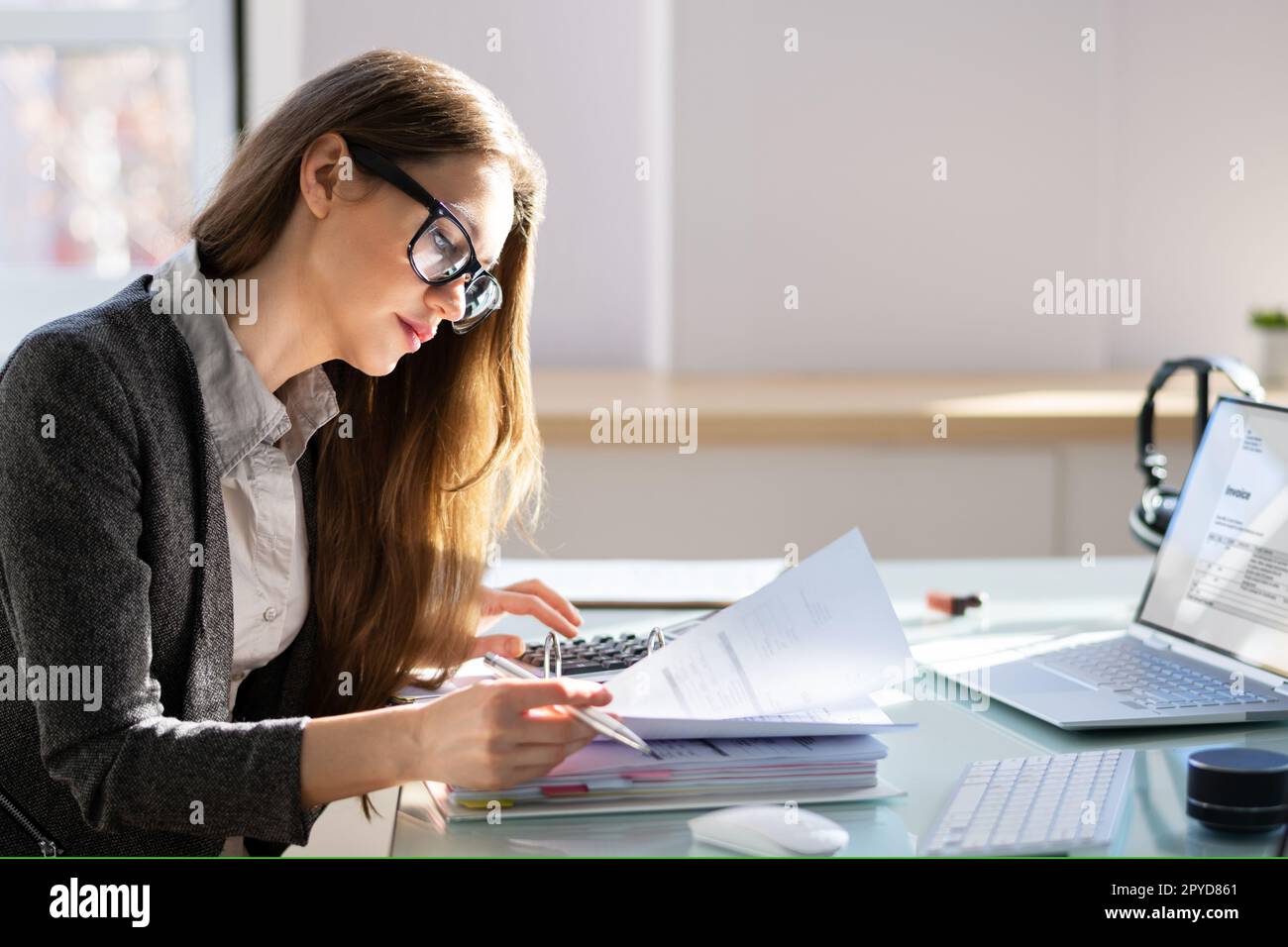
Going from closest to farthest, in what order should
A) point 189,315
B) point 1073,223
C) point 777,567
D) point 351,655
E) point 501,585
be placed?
point 189,315
point 351,655
point 501,585
point 777,567
point 1073,223

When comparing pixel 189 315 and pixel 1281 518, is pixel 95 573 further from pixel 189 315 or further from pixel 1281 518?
pixel 1281 518

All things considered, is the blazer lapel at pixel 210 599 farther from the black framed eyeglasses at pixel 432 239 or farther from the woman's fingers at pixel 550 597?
the woman's fingers at pixel 550 597

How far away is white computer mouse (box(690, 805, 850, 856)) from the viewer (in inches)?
33.7

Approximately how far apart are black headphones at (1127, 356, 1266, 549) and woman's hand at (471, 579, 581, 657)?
623mm

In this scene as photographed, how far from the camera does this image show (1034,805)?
918 millimetres

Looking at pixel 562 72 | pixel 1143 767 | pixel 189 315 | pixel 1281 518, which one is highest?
pixel 562 72

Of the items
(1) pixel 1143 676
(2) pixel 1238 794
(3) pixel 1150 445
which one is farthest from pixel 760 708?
(3) pixel 1150 445

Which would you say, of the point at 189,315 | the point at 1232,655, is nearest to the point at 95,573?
the point at 189,315

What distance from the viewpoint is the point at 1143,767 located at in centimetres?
104

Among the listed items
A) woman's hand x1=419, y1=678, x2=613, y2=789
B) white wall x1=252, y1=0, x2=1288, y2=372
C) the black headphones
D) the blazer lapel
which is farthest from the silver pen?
white wall x1=252, y1=0, x2=1288, y2=372

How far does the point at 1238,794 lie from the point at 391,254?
75cm

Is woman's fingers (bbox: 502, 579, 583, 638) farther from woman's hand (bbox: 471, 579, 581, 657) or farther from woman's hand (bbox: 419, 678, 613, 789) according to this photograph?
woman's hand (bbox: 419, 678, 613, 789)
